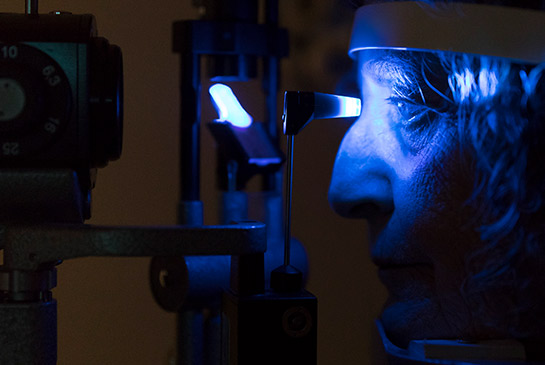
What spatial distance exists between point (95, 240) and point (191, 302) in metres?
0.24

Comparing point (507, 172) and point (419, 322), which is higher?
point (507, 172)

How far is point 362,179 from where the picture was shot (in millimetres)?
656

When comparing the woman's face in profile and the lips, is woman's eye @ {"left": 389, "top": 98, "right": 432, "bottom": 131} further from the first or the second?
the lips

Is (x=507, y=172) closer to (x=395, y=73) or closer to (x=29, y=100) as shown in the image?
(x=395, y=73)

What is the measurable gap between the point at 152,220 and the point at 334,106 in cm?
44

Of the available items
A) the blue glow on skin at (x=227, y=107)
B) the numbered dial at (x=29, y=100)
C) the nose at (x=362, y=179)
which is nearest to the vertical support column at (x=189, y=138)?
the blue glow on skin at (x=227, y=107)

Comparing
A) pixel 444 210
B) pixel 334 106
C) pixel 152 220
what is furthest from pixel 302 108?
pixel 152 220

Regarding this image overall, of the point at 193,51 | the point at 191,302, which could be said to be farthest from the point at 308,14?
the point at 191,302

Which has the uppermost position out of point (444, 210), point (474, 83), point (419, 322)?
point (474, 83)

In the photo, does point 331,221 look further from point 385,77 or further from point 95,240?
point 95,240

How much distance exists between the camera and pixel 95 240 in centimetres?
47

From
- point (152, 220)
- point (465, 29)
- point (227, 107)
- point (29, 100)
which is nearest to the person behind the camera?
Result: point (29, 100)

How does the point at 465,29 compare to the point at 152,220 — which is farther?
the point at 152,220

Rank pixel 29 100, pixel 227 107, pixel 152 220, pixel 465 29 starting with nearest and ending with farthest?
pixel 29 100 → pixel 465 29 → pixel 227 107 → pixel 152 220
